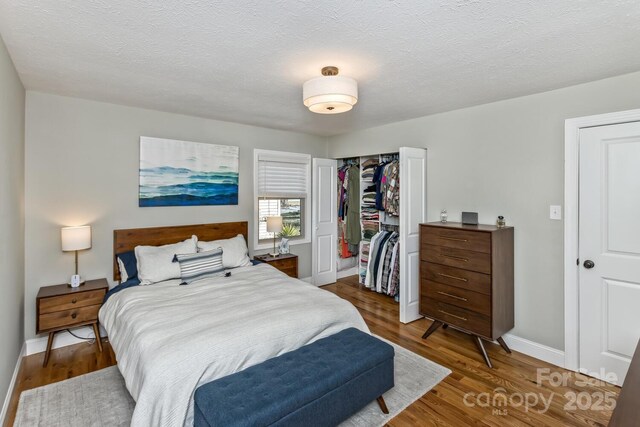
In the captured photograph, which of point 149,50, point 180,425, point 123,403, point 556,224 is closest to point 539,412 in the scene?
point 556,224

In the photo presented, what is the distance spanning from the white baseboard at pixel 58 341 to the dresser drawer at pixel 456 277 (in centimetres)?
346

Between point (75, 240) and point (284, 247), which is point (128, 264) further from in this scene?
point (284, 247)

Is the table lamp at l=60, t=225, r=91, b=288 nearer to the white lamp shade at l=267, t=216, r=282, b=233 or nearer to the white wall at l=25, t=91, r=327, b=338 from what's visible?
the white wall at l=25, t=91, r=327, b=338

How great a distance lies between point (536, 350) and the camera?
9.50ft

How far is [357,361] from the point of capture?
194cm

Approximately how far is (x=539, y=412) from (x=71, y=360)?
12.3ft

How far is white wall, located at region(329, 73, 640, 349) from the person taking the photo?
269 cm

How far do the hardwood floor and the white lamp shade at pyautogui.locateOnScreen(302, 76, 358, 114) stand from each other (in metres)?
2.20

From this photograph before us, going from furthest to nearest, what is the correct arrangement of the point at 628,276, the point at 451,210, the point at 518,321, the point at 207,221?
the point at 207,221, the point at 451,210, the point at 518,321, the point at 628,276

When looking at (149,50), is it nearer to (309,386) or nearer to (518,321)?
(309,386)

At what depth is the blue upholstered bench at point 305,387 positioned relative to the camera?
60.6 inches

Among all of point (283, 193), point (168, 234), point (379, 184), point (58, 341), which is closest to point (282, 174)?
point (283, 193)

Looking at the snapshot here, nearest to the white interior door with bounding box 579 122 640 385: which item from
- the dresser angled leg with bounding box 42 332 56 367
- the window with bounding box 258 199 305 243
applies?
the window with bounding box 258 199 305 243

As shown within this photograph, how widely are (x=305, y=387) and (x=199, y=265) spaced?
76.0 inches
